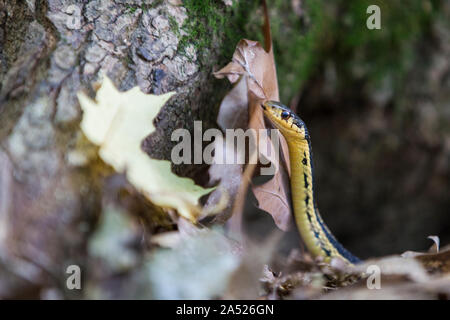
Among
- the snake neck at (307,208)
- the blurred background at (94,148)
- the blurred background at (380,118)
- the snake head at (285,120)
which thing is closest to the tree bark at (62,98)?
the blurred background at (94,148)

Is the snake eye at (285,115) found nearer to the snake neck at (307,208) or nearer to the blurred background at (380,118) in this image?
the snake neck at (307,208)

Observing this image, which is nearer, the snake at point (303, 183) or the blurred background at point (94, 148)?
the blurred background at point (94, 148)

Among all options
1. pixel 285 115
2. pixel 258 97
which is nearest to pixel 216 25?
pixel 258 97

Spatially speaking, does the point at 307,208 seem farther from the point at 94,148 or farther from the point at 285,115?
the point at 94,148

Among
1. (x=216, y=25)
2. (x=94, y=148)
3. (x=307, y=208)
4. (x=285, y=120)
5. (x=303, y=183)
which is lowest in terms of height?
(x=307, y=208)

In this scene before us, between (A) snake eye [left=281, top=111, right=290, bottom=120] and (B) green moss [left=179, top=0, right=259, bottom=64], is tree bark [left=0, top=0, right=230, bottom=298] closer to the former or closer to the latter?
(B) green moss [left=179, top=0, right=259, bottom=64]

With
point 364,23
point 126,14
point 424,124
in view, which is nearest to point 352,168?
point 424,124

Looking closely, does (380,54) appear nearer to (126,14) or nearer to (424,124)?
(424,124)
